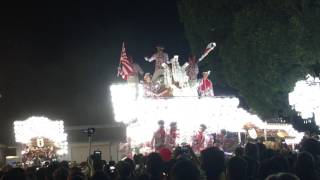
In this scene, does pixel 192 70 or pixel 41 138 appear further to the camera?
pixel 41 138

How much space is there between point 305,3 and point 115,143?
533 inches

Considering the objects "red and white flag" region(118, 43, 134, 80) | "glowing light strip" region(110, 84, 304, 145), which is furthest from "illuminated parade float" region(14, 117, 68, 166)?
"red and white flag" region(118, 43, 134, 80)

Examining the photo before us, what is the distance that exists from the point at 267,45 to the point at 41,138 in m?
10.9

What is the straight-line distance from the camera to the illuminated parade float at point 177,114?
19.6 meters

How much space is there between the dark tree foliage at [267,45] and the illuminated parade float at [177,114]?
1.03m

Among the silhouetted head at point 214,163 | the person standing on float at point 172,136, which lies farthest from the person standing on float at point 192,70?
the silhouetted head at point 214,163

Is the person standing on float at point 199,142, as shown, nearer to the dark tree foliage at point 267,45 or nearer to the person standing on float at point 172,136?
the person standing on float at point 172,136

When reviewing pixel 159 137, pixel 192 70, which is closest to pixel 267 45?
pixel 192 70

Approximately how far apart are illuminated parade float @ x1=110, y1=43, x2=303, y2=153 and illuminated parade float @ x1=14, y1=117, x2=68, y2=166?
422cm

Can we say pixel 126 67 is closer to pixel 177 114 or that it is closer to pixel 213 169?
pixel 177 114

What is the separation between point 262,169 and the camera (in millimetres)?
7770

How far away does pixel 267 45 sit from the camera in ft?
62.5

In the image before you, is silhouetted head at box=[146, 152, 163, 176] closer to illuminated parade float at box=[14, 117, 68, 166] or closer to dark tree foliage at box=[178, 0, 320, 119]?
dark tree foliage at box=[178, 0, 320, 119]

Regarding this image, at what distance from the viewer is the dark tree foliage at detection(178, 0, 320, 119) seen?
18.6 meters
